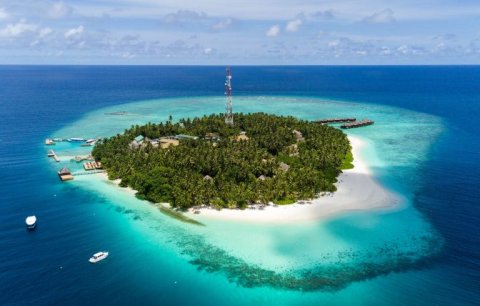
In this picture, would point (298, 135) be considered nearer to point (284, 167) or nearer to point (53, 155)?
point (284, 167)

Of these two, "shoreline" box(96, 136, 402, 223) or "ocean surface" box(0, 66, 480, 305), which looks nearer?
"ocean surface" box(0, 66, 480, 305)

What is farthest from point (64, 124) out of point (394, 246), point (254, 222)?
point (394, 246)

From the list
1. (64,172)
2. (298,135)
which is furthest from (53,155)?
(298,135)

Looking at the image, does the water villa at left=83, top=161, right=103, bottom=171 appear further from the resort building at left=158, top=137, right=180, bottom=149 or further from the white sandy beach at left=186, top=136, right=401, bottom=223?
the white sandy beach at left=186, top=136, right=401, bottom=223

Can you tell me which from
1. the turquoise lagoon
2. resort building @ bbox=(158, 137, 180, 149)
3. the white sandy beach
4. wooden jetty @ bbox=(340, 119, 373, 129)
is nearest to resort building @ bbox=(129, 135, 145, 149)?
resort building @ bbox=(158, 137, 180, 149)

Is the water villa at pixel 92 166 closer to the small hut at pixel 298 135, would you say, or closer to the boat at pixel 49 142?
the boat at pixel 49 142

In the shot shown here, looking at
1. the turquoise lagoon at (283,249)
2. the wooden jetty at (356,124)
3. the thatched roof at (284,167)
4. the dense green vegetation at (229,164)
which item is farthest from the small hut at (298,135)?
the wooden jetty at (356,124)

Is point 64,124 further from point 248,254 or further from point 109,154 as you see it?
point 248,254
